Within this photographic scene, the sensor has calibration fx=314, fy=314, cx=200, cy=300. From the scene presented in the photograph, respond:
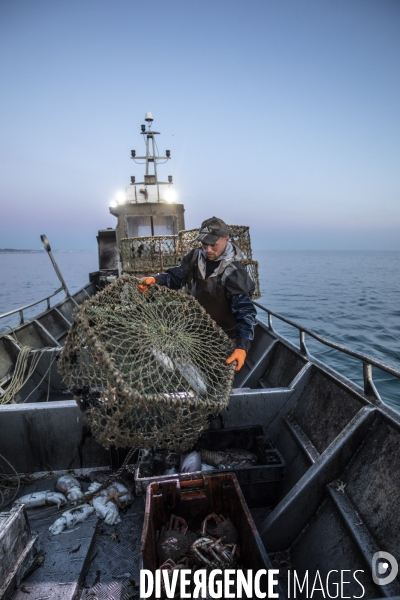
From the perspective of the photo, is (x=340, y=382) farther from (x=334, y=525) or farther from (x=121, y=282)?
(x=121, y=282)

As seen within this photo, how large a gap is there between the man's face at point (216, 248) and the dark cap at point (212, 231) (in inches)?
2.3

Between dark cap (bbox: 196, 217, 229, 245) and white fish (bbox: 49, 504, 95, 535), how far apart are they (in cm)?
310

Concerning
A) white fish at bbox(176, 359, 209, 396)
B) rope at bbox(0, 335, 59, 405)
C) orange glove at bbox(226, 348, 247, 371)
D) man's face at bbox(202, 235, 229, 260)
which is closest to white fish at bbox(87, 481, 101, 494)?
white fish at bbox(176, 359, 209, 396)

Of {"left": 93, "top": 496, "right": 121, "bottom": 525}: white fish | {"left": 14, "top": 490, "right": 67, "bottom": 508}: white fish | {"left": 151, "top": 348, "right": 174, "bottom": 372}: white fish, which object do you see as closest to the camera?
{"left": 151, "top": 348, "right": 174, "bottom": 372}: white fish

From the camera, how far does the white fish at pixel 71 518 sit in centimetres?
297

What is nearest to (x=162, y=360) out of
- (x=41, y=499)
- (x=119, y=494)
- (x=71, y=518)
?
(x=119, y=494)

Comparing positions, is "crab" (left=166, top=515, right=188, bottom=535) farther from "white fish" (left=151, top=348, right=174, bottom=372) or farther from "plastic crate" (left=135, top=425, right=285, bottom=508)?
"white fish" (left=151, top=348, right=174, bottom=372)

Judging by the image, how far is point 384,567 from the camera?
1996mm

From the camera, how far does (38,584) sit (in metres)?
2.49

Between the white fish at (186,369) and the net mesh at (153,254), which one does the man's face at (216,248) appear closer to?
the white fish at (186,369)

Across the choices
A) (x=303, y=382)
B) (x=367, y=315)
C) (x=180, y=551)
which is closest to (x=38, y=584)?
(x=180, y=551)

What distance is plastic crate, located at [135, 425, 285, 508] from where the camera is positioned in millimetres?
2928

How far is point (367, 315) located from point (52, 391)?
18.1 m

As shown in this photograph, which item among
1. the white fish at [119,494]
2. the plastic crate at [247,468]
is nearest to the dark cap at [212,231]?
the plastic crate at [247,468]
